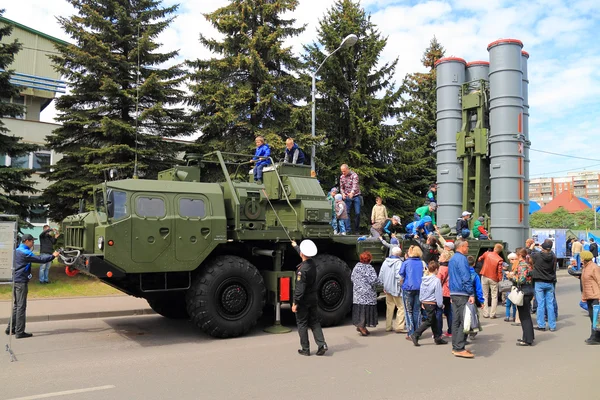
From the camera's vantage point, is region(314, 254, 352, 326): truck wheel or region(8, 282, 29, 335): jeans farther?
region(314, 254, 352, 326): truck wheel

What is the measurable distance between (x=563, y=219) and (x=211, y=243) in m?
60.2

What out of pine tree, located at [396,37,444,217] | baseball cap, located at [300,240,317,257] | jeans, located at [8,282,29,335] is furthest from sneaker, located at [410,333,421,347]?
pine tree, located at [396,37,444,217]

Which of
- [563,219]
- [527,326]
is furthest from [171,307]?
[563,219]

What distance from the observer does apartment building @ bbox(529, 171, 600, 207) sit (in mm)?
123838

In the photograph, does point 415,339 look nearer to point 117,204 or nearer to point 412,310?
point 412,310

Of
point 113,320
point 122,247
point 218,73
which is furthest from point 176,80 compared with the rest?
point 122,247

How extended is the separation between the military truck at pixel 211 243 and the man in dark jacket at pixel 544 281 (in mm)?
3257

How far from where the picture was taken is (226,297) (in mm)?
8492

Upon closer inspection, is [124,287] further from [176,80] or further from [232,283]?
[176,80]

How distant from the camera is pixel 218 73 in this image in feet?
58.6

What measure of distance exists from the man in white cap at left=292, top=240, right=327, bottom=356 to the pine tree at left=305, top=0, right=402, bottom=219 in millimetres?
12827

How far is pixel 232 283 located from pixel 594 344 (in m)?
6.38

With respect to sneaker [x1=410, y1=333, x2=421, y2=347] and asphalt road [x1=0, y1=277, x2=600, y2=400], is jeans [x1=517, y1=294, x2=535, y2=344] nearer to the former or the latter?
asphalt road [x1=0, y1=277, x2=600, y2=400]

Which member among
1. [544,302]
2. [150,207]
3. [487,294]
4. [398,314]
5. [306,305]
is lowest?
[398,314]
